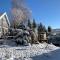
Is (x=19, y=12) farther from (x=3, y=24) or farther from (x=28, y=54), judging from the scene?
(x=28, y=54)

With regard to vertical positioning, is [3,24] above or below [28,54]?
above

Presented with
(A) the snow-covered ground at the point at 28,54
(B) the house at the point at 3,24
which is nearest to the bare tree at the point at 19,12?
(B) the house at the point at 3,24

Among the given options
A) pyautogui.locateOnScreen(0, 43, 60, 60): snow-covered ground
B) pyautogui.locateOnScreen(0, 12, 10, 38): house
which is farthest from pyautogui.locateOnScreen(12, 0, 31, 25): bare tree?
pyautogui.locateOnScreen(0, 43, 60, 60): snow-covered ground

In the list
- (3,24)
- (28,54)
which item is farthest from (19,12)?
(28,54)

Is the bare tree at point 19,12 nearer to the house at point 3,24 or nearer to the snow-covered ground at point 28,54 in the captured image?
the house at point 3,24

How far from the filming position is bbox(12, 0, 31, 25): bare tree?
43459 mm

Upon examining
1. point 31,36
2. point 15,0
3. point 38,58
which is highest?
point 15,0

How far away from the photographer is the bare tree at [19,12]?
43.5 metres

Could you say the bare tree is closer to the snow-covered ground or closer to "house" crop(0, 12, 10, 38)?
"house" crop(0, 12, 10, 38)

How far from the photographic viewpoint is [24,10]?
46.6 meters

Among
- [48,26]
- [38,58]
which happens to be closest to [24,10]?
[48,26]

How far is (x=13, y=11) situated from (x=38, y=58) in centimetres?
3589

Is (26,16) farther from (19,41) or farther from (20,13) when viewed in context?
(19,41)

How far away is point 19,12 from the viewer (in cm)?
4500
